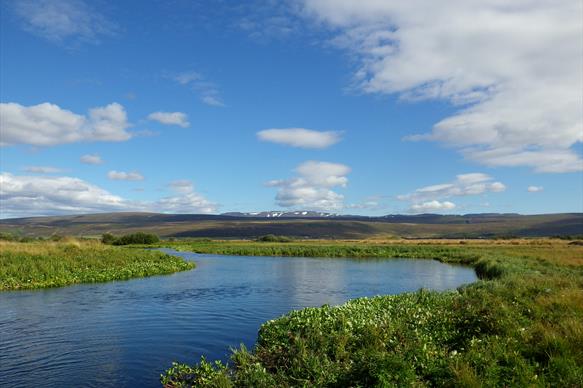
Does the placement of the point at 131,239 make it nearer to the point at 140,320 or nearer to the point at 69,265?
the point at 69,265

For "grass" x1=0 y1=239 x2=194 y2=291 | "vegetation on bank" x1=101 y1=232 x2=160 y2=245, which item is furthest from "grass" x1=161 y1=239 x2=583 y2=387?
"vegetation on bank" x1=101 y1=232 x2=160 y2=245

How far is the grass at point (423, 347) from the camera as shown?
11.3m

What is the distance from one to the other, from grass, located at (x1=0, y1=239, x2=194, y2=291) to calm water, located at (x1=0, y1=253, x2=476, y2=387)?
2.31 metres

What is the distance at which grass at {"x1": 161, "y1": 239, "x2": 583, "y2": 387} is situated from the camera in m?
11.3

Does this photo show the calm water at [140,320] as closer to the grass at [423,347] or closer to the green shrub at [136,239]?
the grass at [423,347]

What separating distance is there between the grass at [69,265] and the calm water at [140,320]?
2.31m

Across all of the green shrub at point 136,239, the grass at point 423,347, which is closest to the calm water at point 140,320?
the grass at point 423,347

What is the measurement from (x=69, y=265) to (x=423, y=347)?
36.7m

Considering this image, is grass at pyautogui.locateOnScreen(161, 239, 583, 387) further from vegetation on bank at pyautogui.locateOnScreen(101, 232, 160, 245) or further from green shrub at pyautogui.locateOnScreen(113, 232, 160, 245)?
vegetation on bank at pyautogui.locateOnScreen(101, 232, 160, 245)

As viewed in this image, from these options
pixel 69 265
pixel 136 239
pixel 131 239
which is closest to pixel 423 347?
pixel 69 265

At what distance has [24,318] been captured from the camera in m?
23.3

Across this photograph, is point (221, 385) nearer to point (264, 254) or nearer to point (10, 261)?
point (10, 261)

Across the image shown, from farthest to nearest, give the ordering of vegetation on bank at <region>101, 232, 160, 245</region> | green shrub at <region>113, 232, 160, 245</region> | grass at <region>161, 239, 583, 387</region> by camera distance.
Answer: vegetation on bank at <region>101, 232, 160, 245</region>, green shrub at <region>113, 232, 160, 245</region>, grass at <region>161, 239, 583, 387</region>

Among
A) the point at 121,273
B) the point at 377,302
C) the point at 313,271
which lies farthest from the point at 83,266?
the point at 377,302
